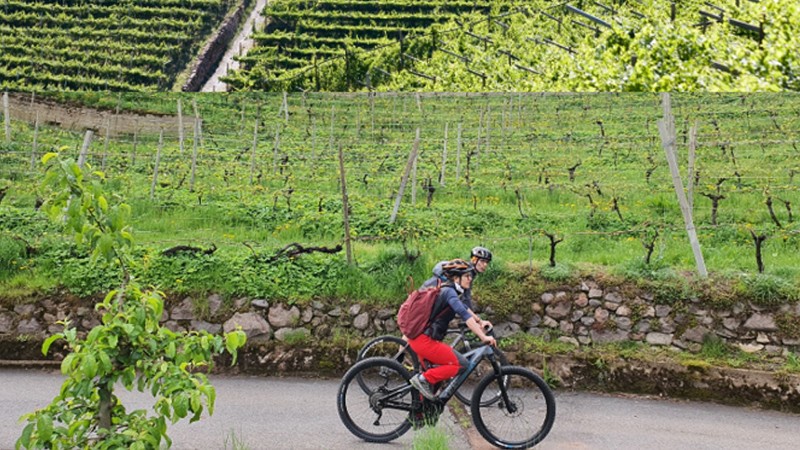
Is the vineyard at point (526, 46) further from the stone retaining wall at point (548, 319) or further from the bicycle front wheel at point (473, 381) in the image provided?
the bicycle front wheel at point (473, 381)

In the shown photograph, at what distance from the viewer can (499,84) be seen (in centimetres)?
A: 2514

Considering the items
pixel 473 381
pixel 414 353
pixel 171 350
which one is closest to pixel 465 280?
pixel 414 353

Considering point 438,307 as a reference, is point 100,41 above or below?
above

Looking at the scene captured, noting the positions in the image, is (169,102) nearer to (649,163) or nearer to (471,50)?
(471,50)

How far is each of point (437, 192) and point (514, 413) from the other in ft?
25.6

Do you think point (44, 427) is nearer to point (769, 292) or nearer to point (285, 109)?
point (769, 292)

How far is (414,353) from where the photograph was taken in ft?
25.3

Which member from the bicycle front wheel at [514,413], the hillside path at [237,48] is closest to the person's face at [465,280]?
the bicycle front wheel at [514,413]

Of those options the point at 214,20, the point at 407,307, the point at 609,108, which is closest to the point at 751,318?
the point at 407,307

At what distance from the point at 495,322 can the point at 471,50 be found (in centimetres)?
1995

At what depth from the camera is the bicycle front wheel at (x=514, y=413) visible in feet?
22.7

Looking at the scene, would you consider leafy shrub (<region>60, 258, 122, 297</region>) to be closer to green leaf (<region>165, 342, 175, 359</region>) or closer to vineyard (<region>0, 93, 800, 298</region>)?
vineyard (<region>0, 93, 800, 298</region>)

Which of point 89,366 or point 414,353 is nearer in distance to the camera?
point 89,366

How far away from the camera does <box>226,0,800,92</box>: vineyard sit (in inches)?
720
